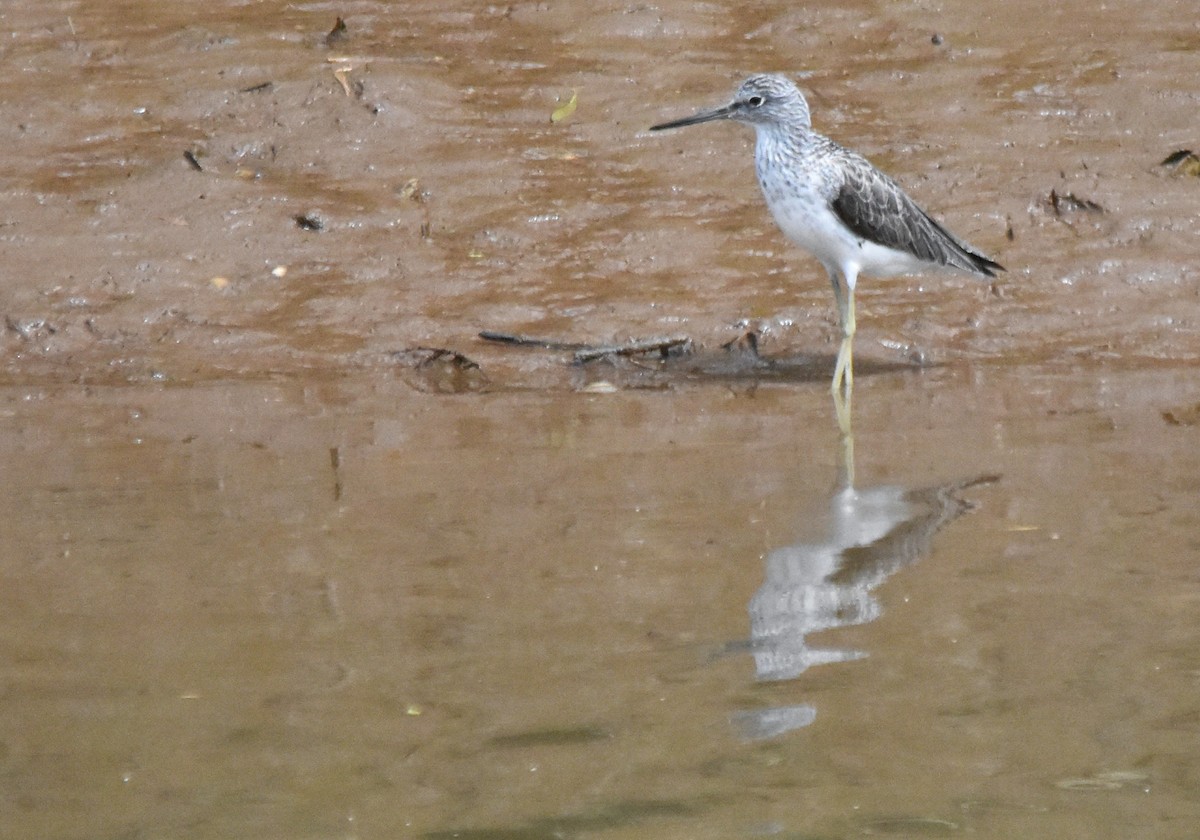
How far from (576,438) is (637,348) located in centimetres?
154

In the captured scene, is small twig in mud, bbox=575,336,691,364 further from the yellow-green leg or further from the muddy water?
the yellow-green leg

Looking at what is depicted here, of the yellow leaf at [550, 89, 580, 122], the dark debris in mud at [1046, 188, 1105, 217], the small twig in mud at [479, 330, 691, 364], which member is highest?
the yellow leaf at [550, 89, 580, 122]

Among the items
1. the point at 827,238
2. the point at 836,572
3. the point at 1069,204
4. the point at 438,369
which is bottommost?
the point at 438,369

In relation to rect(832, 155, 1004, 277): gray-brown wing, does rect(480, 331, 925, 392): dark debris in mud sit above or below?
below

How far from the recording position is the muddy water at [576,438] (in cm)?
352

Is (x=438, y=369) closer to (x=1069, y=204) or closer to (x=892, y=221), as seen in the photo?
(x=892, y=221)

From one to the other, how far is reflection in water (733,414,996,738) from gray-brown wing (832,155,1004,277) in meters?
2.18

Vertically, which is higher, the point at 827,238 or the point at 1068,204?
the point at 827,238

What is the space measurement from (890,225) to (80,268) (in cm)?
414

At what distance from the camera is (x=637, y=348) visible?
8.15 metres

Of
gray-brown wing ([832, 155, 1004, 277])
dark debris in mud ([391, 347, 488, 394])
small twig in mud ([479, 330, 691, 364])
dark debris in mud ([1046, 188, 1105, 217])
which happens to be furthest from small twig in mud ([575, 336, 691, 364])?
dark debris in mud ([1046, 188, 1105, 217])

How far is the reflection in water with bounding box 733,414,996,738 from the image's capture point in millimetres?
4000

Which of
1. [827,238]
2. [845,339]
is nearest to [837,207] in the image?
[827,238]

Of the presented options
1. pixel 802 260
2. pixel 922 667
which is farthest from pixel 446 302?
pixel 922 667
